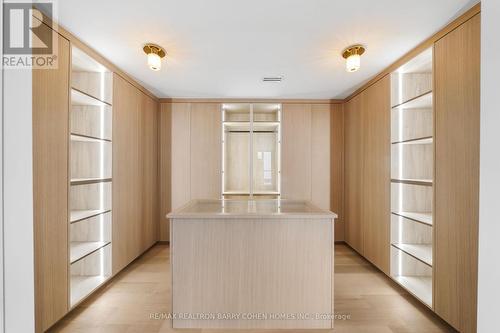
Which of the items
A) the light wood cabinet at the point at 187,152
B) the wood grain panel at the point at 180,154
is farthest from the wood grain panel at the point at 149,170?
the wood grain panel at the point at 180,154

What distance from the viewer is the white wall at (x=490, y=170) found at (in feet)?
2.64

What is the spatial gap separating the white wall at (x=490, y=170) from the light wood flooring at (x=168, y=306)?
5.02 ft

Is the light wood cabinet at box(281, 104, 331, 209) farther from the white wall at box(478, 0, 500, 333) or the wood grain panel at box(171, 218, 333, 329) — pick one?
the white wall at box(478, 0, 500, 333)

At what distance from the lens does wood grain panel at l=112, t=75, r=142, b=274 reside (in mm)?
3023

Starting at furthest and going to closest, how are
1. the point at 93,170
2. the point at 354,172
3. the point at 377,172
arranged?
1. the point at 354,172
2. the point at 377,172
3. the point at 93,170

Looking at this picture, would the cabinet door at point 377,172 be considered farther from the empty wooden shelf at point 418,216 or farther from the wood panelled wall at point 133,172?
the wood panelled wall at point 133,172

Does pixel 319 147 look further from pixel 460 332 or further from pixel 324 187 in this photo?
pixel 460 332

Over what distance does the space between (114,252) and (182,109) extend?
243 cm

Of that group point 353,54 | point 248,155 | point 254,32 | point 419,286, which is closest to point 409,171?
point 419,286

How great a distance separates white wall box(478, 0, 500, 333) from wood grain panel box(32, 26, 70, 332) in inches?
98.5

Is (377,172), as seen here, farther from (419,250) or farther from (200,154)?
(200,154)

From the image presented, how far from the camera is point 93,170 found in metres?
2.87

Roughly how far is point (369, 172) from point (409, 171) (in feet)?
1.93

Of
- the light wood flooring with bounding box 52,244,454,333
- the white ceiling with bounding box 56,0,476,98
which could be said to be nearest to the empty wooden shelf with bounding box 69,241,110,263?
the light wood flooring with bounding box 52,244,454,333
